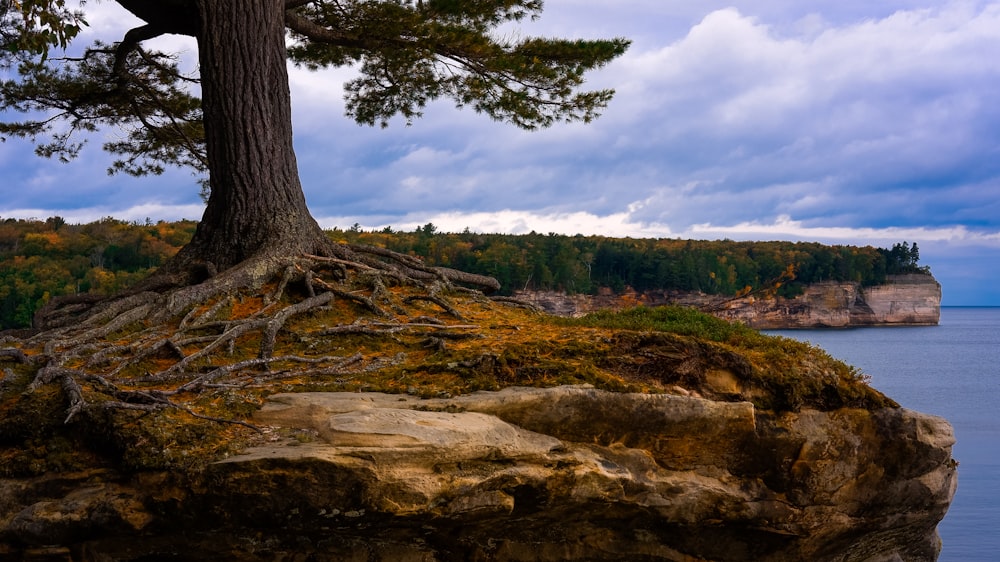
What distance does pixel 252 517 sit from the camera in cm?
491

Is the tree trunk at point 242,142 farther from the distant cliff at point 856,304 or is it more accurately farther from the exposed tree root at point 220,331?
the distant cliff at point 856,304

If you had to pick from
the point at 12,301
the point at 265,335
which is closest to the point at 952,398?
the point at 265,335

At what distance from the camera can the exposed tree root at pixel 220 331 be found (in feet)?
19.4

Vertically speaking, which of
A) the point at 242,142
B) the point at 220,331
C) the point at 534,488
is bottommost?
the point at 534,488

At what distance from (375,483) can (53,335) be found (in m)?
4.44

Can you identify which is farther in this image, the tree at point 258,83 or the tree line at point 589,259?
the tree line at point 589,259

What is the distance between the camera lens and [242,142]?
8.73 metres

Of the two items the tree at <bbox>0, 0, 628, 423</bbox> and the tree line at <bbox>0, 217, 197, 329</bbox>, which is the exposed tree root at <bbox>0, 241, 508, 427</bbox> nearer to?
the tree at <bbox>0, 0, 628, 423</bbox>

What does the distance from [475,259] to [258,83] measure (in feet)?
35.6

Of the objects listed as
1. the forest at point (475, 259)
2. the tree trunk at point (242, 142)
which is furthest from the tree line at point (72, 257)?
the tree trunk at point (242, 142)

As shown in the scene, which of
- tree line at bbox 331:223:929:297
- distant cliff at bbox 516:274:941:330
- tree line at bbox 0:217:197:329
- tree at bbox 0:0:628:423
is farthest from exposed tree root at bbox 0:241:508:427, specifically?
→ tree line at bbox 0:217:197:329

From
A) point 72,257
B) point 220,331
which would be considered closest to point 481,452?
point 220,331

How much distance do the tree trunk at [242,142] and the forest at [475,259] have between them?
24.2ft

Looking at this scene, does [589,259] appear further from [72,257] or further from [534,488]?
[72,257]
